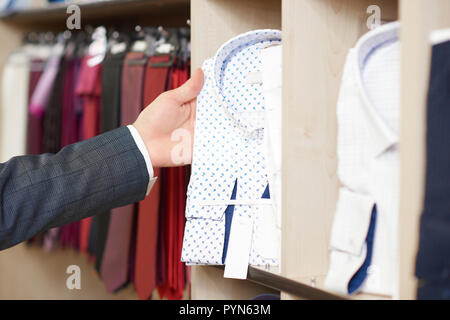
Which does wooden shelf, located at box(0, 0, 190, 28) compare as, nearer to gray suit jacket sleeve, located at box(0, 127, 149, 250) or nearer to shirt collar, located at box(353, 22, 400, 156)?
gray suit jacket sleeve, located at box(0, 127, 149, 250)

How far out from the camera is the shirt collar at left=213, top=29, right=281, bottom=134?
1.08 m

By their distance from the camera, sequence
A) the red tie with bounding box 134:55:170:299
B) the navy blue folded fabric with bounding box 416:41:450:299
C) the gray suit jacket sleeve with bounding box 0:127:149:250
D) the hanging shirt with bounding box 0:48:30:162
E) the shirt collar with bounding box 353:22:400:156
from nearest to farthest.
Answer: the navy blue folded fabric with bounding box 416:41:450:299 → the shirt collar with bounding box 353:22:400:156 → the gray suit jacket sleeve with bounding box 0:127:149:250 → the red tie with bounding box 134:55:170:299 → the hanging shirt with bounding box 0:48:30:162

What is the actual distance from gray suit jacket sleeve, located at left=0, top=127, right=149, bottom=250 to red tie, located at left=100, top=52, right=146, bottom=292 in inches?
17.4

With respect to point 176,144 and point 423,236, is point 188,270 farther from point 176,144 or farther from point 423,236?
point 423,236

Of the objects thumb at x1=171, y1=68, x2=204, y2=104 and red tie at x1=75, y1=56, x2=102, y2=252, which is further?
red tie at x1=75, y1=56, x2=102, y2=252

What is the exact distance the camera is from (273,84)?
1.02 metres

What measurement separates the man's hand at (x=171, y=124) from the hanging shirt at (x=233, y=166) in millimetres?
44

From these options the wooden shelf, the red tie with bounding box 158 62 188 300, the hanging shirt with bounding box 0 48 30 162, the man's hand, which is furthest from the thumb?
the hanging shirt with bounding box 0 48 30 162

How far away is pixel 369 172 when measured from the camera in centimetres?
82

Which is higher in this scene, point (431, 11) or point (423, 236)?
point (431, 11)

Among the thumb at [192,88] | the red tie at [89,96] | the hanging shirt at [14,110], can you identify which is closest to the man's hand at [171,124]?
the thumb at [192,88]

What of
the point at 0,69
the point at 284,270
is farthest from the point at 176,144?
the point at 0,69

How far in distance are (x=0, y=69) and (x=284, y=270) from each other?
1.48 m

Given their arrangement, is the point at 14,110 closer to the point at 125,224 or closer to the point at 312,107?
the point at 125,224
